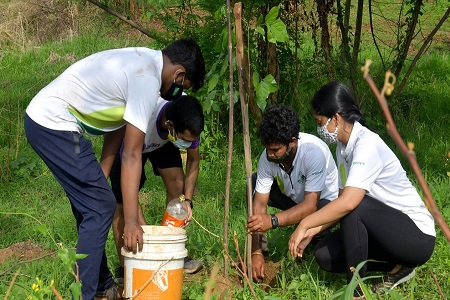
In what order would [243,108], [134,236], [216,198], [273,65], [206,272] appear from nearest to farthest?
[134,236]
[243,108]
[206,272]
[216,198]
[273,65]

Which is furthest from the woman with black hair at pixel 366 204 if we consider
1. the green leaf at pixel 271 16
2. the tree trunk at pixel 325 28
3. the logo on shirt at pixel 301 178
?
the tree trunk at pixel 325 28

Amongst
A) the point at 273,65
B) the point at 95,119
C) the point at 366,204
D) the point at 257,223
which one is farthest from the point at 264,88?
the point at 273,65

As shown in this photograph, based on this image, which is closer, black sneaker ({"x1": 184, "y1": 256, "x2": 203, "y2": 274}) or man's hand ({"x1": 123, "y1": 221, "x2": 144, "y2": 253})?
man's hand ({"x1": 123, "y1": 221, "x2": 144, "y2": 253})

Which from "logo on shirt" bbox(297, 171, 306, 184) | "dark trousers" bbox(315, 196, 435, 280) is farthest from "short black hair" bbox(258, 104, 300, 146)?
"dark trousers" bbox(315, 196, 435, 280)

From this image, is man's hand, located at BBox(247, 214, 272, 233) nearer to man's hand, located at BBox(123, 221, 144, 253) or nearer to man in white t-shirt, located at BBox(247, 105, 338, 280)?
man in white t-shirt, located at BBox(247, 105, 338, 280)

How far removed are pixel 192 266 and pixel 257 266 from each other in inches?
Result: 16.5

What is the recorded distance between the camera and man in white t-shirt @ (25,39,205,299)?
3.57m

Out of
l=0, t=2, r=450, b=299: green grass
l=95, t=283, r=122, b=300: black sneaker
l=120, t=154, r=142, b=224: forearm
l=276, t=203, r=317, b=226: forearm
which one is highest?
l=120, t=154, r=142, b=224: forearm

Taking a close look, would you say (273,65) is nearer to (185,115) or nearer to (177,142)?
(177,142)

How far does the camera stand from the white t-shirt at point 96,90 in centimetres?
357

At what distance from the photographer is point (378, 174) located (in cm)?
392

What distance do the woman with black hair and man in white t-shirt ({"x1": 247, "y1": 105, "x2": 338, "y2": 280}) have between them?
0.81 feet

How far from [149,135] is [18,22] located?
9.04 meters

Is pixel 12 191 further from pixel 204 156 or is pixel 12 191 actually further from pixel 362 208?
pixel 362 208
